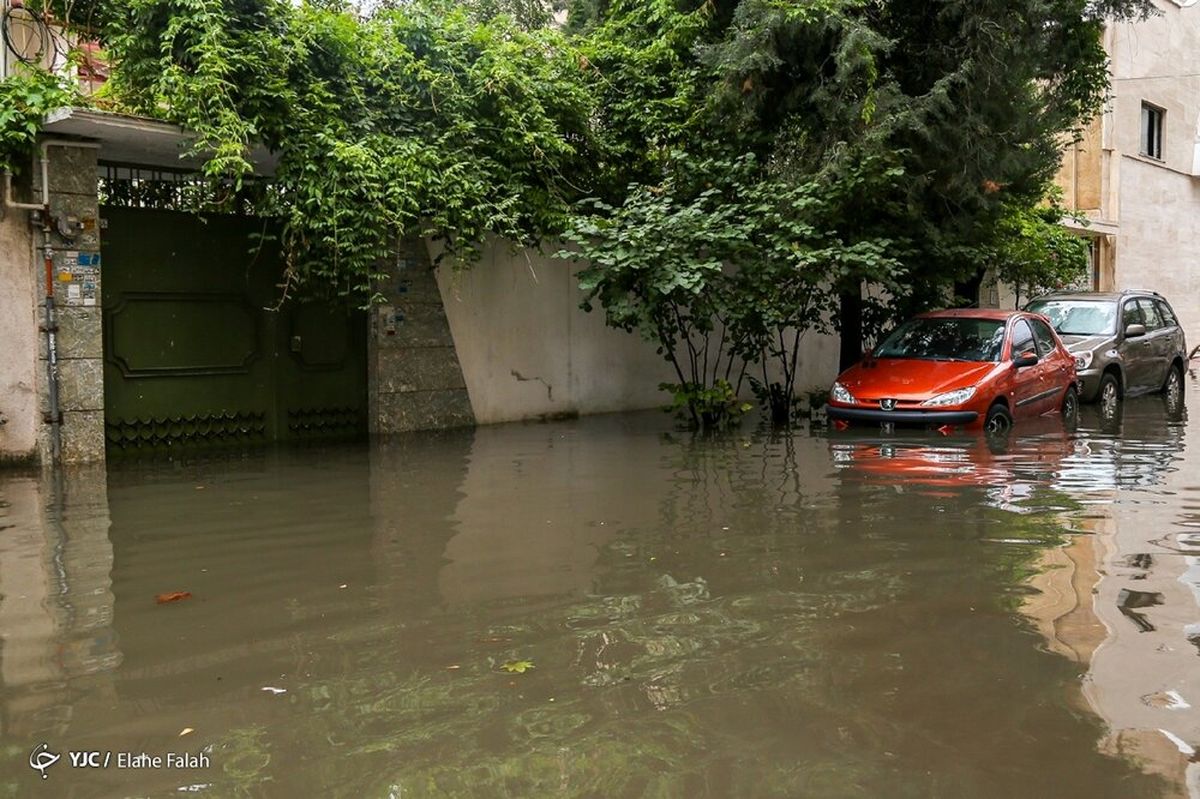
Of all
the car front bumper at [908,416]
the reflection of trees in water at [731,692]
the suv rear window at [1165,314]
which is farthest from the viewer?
the suv rear window at [1165,314]

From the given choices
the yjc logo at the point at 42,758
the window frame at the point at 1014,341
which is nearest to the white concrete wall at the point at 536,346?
the window frame at the point at 1014,341

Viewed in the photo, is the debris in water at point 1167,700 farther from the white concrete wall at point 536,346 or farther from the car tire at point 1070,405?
the car tire at point 1070,405

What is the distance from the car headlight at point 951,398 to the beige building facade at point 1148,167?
17.0m

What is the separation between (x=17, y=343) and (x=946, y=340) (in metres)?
9.44

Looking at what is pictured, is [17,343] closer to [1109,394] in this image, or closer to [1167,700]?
[1167,700]

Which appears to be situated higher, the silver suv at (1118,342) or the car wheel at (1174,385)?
the silver suv at (1118,342)

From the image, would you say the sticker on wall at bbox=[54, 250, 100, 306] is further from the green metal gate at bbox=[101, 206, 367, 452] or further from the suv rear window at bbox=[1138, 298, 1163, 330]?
the suv rear window at bbox=[1138, 298, 1163, 330]

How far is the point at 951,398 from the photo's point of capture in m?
11.8

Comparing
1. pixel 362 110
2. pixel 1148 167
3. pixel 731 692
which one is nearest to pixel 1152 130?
pixel 1148 167

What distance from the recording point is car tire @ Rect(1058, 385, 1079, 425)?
45.2 ft

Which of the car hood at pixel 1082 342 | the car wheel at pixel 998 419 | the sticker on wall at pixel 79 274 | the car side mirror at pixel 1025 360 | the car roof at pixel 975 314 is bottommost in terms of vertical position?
the car wheel at pixel 998 419

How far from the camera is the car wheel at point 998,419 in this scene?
12156 millimetres

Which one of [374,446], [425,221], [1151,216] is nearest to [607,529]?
[374,446]

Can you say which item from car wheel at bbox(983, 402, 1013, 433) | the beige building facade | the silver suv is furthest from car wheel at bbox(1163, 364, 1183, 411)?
the beige building facade
